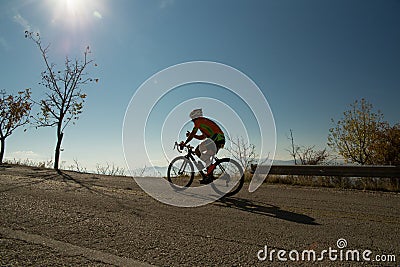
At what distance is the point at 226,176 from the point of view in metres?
7.94

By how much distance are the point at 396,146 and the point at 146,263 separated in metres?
18.2

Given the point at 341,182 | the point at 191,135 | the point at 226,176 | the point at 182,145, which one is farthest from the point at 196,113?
the point at 341,182

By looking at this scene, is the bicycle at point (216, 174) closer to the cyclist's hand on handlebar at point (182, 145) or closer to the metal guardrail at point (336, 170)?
the cyclist's hand on handlebar at point (182, 145)

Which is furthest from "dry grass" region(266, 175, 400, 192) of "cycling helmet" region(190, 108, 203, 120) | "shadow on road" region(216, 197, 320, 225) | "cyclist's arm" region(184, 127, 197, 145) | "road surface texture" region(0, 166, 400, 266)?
"cycling helmet" region(190, 108, 203, 120)

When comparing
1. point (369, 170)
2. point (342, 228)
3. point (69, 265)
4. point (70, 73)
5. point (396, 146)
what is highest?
point (70, 73)

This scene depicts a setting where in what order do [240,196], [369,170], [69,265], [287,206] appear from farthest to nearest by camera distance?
[369,170] < [240,196] < [287,206] < [69,265]

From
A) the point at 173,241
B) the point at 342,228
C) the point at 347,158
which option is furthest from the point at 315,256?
the point at 347,158

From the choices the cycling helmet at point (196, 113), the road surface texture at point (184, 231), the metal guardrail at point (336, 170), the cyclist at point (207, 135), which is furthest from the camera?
the metal guardrail at point (336, 170)

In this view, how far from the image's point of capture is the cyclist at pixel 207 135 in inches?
301

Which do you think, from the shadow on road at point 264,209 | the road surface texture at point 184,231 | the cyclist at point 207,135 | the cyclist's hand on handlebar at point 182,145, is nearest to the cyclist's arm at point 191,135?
the cyclist at point 207,135

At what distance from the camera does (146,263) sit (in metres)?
2.74

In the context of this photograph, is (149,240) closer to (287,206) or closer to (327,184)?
(287,206)

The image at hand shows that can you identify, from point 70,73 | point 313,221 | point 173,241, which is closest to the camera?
point 173,241

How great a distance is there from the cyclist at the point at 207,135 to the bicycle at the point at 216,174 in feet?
0.71
